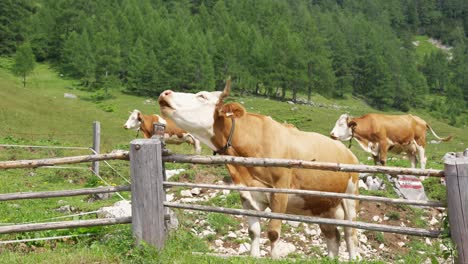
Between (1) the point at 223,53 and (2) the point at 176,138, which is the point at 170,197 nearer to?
(2) the point at 176,138

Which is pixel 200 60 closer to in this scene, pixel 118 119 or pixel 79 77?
pixel 79 77

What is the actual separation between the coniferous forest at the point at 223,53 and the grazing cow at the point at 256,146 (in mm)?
56089

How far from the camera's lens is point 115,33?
75.9 metres

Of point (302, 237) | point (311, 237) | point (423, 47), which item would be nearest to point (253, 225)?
point (302, 237)

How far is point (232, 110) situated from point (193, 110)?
57 cm

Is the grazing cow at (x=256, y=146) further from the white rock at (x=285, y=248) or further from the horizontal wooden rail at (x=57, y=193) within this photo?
the white rock at (x=285, y=248)

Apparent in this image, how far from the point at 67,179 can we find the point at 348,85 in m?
87.8

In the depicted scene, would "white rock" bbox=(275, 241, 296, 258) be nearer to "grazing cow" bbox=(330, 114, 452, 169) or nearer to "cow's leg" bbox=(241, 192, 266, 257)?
"cow's leg" bbox=(241, 192, 266, 257)

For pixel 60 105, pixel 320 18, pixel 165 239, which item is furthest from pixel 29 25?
pixel 165 239

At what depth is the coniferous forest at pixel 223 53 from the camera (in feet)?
230

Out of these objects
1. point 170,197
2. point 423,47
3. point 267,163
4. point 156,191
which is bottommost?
point 423,47

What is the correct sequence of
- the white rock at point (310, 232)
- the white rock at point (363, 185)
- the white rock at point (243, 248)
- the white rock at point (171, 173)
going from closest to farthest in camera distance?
the white rock at point (243, 248), the white rock at point (310, 232), the white rock at point (363, 185), the white rock at point (171, 173)

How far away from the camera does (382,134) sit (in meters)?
18.0

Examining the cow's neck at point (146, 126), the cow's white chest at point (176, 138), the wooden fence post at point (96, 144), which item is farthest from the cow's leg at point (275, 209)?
the cow's neck at point (146, 126)
